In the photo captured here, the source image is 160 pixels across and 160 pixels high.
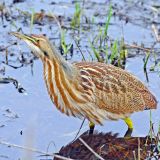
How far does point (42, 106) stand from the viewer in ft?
18.4

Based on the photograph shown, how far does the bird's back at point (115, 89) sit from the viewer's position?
5090mm

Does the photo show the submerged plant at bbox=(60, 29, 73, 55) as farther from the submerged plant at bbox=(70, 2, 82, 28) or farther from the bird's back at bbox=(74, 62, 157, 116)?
the bird's back at bbox=(74, 62, 157, 116)

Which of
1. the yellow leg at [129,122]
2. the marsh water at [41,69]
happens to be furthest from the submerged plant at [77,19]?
the yellow leg at [129,122]

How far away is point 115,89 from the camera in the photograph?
522 centimetres

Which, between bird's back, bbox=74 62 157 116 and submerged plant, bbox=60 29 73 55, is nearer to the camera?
bird's back, bbox=74 62 157 116

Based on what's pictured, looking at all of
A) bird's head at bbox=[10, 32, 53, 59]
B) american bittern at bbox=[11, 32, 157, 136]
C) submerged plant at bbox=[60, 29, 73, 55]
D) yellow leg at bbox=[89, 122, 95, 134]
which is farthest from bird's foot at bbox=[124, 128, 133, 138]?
submerged plant at bbox=[60, 29, 73, 55]

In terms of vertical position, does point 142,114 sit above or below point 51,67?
below

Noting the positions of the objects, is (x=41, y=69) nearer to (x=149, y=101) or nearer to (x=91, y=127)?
(x=91, y=127)

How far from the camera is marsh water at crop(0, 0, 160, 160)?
5.16m

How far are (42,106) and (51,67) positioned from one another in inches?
33.1

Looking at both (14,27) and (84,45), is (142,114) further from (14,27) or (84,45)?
(14,27)

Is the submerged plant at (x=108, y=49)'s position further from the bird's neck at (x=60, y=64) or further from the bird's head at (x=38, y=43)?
the bird's head at (x=38, y=43)

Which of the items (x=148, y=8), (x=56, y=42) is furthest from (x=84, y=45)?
(x=148, y=8)

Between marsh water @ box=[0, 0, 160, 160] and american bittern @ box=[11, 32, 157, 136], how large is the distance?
21 cm
